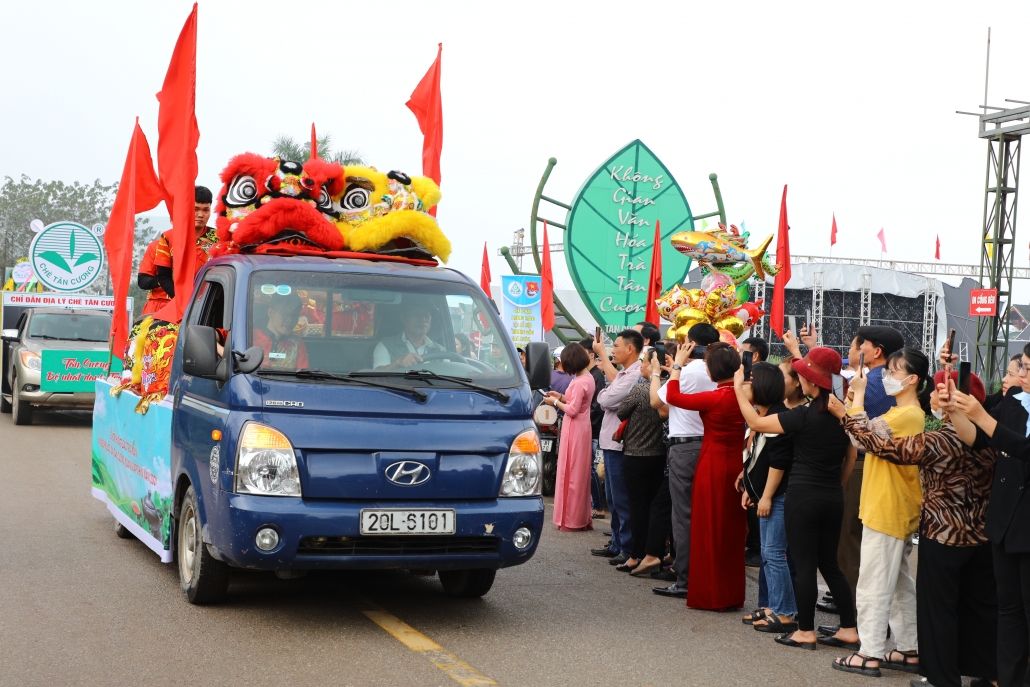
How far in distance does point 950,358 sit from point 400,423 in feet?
9.13

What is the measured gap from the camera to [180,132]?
8250mm

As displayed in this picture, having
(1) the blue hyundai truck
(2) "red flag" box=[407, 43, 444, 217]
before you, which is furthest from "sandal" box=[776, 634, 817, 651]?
(2) "red flag" box=[407, 43, 444, 217]

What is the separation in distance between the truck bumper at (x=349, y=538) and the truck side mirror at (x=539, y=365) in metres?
0.93

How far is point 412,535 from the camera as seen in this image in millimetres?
5738

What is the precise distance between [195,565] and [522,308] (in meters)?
14.1

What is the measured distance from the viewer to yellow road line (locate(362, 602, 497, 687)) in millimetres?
5082

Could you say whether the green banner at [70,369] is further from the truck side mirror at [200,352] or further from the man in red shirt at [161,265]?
the truck side mirror at [200,352]

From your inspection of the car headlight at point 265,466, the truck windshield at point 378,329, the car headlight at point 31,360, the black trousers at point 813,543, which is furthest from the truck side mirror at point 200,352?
the car headlight at point 31,360

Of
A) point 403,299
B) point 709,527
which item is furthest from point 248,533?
point 709,527

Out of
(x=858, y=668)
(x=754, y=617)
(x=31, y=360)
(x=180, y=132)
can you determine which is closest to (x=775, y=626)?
(x=754, y=617)

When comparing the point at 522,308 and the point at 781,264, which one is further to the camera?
the point at 522,308

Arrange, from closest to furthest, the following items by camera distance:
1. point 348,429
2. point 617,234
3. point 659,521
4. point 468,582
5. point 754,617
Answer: point 348,429 < point 754,617 < point 468,582 < point 659,521 < point 617,234

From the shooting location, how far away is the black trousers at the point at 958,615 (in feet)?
17.5

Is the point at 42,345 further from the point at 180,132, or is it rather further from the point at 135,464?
the point at 135,464
